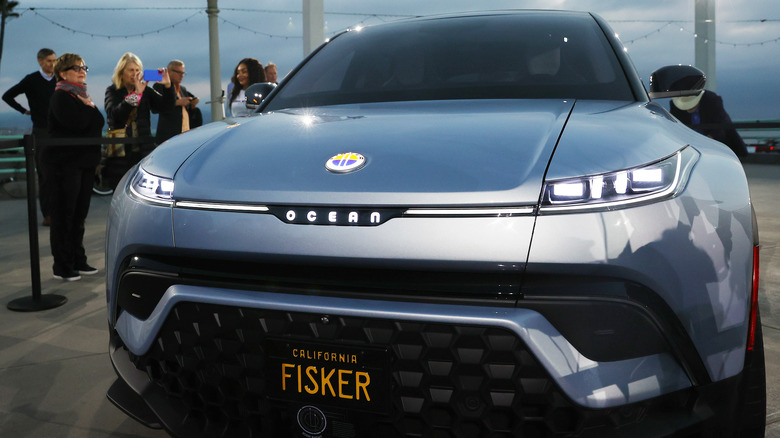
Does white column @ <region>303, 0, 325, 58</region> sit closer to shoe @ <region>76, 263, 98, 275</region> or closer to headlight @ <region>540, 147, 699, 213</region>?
shoe @ <region>76, 263, 98, 275</region>

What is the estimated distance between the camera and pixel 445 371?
1396 mm

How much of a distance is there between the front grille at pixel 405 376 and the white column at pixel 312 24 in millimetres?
9023

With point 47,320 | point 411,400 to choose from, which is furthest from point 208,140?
point 47,320

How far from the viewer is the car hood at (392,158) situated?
142 cm

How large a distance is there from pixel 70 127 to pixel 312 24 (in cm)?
610

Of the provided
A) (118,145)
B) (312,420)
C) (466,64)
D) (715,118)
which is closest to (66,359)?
(312,420)

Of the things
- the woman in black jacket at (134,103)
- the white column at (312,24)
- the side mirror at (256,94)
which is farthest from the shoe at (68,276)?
the white column at (312,24)

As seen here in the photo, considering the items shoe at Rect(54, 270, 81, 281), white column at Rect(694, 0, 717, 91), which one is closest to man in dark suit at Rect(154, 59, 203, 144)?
shoe at Rect(54, 270, 81, 281)

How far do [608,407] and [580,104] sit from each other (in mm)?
927

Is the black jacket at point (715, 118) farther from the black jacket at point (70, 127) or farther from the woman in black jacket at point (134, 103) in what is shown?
the black jacket at point (70, 127)

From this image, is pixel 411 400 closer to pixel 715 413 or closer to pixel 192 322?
pixel 192 322

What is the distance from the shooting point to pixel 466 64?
2.54 meters

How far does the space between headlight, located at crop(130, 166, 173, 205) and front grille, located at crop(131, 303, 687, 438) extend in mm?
278

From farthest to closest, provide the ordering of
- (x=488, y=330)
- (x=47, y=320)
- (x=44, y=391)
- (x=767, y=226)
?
1. (x=767, y=226)
2. (x=47, y=320)
3. (x=44, y=391)
4. (x=488, y=330)
